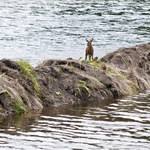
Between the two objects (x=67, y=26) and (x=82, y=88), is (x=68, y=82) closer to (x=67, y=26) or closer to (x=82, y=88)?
(x=82, y=88)

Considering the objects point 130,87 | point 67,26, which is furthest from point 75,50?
point 130,87

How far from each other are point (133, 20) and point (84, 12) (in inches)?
254

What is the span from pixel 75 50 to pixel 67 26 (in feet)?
33.0

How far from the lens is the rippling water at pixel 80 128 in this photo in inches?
269

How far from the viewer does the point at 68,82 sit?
474 inches

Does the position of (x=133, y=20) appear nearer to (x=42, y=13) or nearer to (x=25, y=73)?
(x=42, y=13)

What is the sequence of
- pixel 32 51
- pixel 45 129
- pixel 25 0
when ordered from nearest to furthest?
pixel 45 129
pixel 32 51
pixel 25 0

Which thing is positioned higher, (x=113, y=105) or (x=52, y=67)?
(x=52, y=67)

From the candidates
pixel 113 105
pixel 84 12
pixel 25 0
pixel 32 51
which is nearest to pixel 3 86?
pixel 113 105

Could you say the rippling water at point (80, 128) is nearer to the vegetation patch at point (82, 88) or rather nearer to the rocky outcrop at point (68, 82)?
the rocky outcrop at point (68, 82)

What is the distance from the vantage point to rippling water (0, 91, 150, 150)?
22.4 feet

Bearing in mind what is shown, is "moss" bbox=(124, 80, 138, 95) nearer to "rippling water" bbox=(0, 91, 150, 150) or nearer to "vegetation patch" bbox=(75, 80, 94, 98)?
"vegetation patch" bbox=(75, 80, 94, 98)

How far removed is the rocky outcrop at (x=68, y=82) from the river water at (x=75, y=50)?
0.54 metres

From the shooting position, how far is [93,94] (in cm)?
1206
